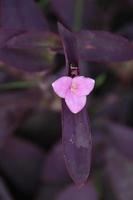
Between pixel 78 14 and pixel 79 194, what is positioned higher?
pixel 78 14

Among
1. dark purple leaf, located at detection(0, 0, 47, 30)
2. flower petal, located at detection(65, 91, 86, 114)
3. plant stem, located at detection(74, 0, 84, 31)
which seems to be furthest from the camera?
plant stem, located at detection(74, 0, 84, 31)

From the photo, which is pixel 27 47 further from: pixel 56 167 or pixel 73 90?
pixel 56 167

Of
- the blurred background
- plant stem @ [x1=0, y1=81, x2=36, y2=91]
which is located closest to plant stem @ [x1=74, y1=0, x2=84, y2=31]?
the blurred background

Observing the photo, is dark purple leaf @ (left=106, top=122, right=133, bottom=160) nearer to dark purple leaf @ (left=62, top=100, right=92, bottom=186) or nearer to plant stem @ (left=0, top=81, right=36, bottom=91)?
plant stem @ (left=0, top=81, right=36, bottom=91)

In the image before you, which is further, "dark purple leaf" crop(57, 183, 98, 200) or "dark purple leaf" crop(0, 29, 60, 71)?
"dark purple leaf" crop(57, 183, 98, 200)

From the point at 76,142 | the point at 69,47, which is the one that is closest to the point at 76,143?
the point at 76,142

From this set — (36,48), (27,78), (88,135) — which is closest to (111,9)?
(27,78)

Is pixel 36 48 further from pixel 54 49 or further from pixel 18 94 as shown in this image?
pixel 18 94

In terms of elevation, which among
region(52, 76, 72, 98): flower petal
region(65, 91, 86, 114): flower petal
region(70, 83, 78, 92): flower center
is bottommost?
region(65, 91, 86, 114): flower petal
